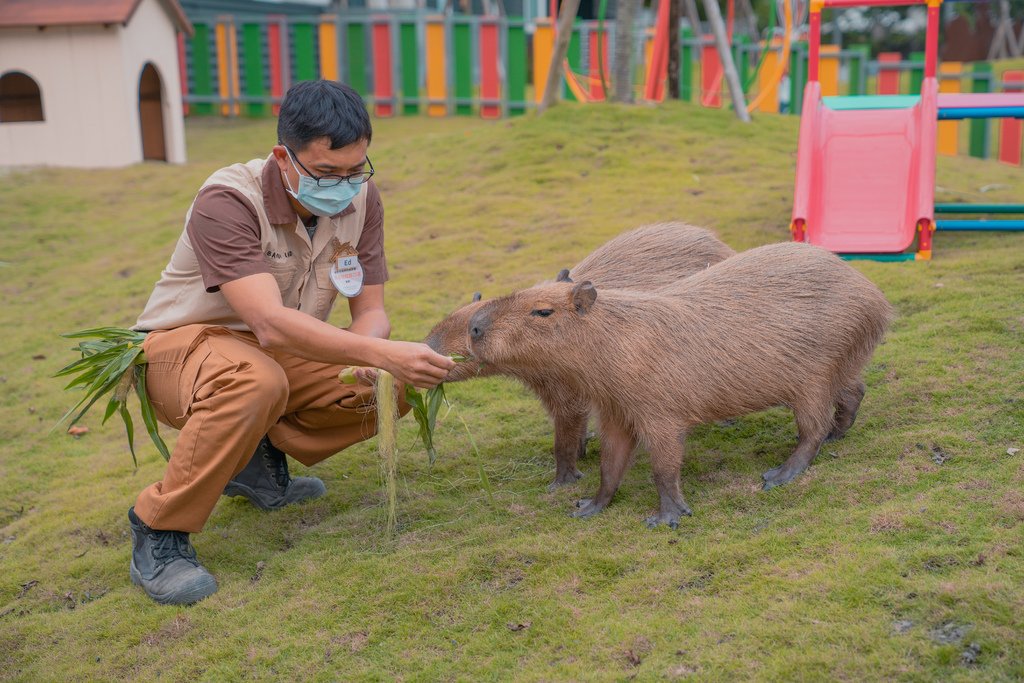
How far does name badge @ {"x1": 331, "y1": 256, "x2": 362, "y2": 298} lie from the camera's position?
12.4 feet

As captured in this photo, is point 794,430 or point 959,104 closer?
point 794,430

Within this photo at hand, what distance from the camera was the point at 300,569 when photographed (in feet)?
11.6

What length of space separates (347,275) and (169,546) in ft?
3.77

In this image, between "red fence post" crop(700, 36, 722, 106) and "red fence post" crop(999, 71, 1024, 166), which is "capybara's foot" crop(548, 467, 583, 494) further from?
"red fence post" crop(999, 71, 1024, 166)

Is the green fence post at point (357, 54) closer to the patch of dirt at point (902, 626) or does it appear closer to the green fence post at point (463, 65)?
the green fence post at point (463, 65)

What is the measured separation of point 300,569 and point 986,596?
2.15 m

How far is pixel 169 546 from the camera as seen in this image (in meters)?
3.49

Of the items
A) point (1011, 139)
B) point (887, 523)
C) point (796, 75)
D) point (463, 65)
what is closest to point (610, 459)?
point (887, 523)

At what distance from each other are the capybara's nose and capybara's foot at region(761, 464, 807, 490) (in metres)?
1.15

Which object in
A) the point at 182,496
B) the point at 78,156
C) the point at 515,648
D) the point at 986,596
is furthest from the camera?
the point at 78,156

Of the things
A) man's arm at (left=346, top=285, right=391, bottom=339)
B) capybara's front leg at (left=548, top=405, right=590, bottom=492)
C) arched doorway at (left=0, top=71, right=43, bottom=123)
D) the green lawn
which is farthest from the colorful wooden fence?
capybara's front leg at (left=548, top=405, right=590, bottom=492)

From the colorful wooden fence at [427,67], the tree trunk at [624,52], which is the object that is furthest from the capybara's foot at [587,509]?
the colorful wooden fence at [427,67]

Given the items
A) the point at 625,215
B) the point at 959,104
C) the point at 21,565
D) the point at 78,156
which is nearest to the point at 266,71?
the point at 78,156

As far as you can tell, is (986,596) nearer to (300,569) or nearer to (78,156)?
(300,569)
